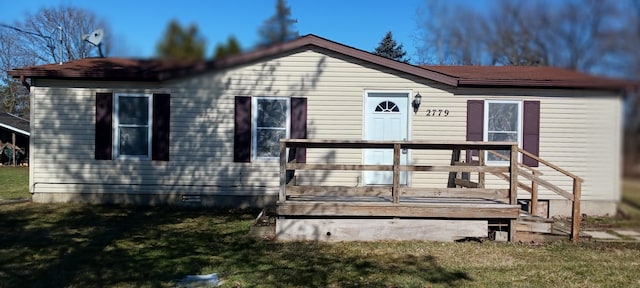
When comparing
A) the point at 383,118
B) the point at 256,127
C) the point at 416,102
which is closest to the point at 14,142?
the point at 256,127

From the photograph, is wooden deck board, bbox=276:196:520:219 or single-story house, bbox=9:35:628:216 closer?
wooden deck board, bbox=276:196:520:219

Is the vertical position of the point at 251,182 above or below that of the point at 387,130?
Result: below

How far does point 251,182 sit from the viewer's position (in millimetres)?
9664

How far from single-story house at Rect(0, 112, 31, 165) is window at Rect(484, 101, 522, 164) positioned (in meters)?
21.4

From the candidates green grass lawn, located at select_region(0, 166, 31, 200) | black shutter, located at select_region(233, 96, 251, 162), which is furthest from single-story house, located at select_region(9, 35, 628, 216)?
green grass lawn, located at select_region(0, 166, 31, 200)

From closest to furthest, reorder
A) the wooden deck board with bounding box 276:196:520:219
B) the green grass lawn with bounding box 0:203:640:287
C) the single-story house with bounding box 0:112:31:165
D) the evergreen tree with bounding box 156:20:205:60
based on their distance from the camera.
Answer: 1. the evergreen tree with bounding box 156:20:205:60
2. the green grass lawn with bounding box 0:203:640:287
3. the wooden deck board with bounding box 276:196:520:219
4. the single-story house with bounding box 0:112:31:165

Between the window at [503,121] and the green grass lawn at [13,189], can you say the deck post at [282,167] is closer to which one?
the window at [503,121]

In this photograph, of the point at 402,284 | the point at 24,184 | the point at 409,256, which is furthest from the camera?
the point at 24,184

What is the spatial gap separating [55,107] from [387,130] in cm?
673

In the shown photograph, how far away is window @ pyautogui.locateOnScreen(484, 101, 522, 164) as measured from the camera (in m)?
9.69

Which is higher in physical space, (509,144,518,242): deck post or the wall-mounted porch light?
the wall-mounted porch light

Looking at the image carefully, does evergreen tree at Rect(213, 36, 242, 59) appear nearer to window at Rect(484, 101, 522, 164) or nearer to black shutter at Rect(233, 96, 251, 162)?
black shutter at Rect(233, 96, 251, 162)

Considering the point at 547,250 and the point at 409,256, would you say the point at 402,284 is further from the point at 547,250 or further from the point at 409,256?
the point at 547,250

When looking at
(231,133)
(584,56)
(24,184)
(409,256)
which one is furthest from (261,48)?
(24,184)
